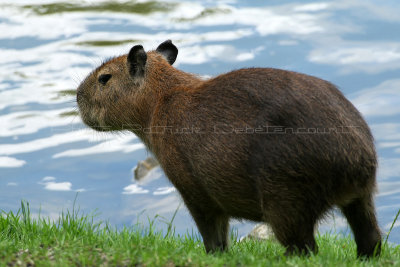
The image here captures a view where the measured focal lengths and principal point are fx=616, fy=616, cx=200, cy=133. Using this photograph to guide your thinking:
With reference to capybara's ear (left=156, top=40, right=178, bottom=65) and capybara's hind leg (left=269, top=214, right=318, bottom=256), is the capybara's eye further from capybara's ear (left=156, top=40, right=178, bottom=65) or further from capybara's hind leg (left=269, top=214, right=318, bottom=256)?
capybara's hind leg (left=269, top=214, right=318, bottom=256)

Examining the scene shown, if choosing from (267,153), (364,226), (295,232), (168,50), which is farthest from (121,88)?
(364,226)

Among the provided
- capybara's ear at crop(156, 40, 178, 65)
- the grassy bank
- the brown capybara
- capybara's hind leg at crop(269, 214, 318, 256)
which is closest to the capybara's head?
capybara's ear at crop(156, 40, 178, 65)

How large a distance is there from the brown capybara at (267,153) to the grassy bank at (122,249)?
14.1 inches

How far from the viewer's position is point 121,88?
7309mm

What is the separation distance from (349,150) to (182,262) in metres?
1.87

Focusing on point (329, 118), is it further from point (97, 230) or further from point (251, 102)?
point (97, 230)

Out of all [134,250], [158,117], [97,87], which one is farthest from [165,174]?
[97,87]

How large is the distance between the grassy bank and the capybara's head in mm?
1297

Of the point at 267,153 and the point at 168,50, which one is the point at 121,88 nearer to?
the point at 168,50

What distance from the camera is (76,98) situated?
7.91m

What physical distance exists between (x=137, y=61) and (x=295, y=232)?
109 inches


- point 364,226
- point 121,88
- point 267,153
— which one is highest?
point 121,88

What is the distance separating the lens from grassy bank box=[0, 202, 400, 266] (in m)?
5.61

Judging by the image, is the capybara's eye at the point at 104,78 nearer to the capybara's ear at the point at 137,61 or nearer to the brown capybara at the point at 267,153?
the capybara's ear at the point at 137,61
